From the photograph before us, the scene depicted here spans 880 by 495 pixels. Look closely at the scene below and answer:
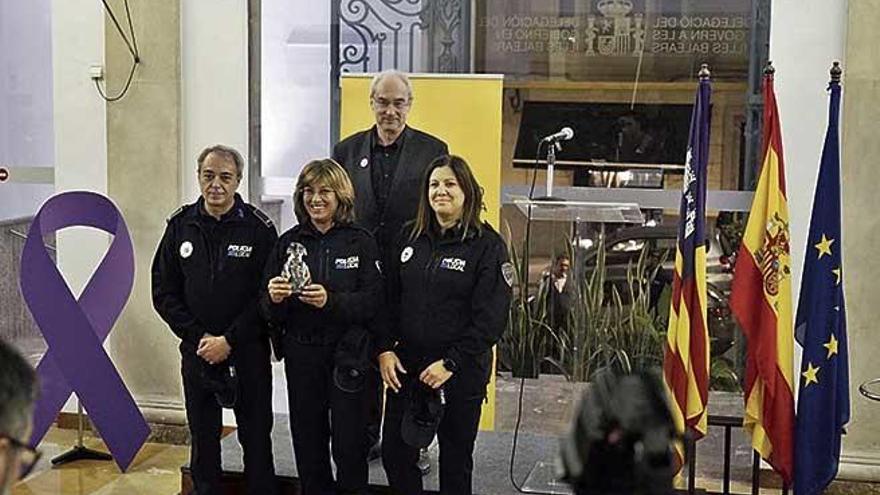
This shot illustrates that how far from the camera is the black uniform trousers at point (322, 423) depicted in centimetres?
422

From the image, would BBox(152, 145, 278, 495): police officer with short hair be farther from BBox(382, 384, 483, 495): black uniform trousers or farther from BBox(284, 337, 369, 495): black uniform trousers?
BBox(382, 384, 483, 495): black uniform trousers

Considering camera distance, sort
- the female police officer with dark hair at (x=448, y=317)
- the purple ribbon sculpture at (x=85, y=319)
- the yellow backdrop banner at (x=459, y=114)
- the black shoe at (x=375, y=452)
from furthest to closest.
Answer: the yellow backdrop banner at (x=459, y=114) < the purple ribbon sculpture at (x=85, y=319) < the black shoe at (x=375, y=452) < the female police officer with dark hair at (x=448, y=317)

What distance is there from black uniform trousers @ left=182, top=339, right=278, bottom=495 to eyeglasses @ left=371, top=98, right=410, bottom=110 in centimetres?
96

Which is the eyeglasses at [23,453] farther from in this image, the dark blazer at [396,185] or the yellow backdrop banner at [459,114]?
the yellow backdrop banner at [459,114]

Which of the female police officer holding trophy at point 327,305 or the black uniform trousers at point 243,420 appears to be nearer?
the female police officer holding trophy at point 327,305

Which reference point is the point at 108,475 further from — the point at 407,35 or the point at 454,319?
the point at 407,35

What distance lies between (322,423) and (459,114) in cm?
153

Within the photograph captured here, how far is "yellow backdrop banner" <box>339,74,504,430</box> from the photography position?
16.7 ft

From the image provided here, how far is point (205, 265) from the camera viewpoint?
431 centimetres

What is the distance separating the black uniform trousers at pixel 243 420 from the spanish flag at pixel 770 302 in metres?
1.76

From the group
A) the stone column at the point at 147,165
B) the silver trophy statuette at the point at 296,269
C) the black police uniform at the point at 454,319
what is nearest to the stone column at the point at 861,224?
the black police uniform at the point at 454,319

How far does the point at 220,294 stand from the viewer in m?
4.33

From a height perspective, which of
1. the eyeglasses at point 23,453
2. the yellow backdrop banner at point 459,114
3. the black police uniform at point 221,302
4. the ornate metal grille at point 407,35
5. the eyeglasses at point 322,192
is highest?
the ornate metal grille at point 407,35

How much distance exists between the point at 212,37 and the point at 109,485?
210cm
